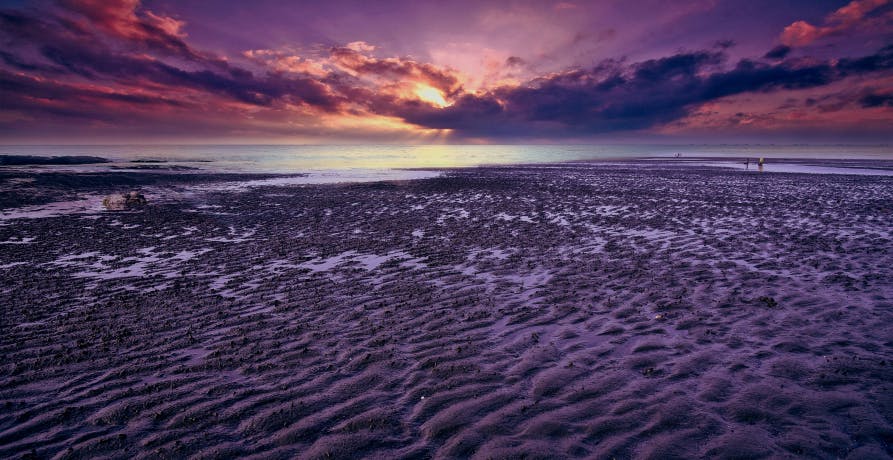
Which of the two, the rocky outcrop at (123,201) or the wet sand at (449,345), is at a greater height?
the rocky outcrop at (123,201)

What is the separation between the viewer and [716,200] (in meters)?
28.0

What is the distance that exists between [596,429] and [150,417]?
5919 millimetres

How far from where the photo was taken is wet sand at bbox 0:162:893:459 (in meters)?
5.30

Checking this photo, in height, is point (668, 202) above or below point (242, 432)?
above

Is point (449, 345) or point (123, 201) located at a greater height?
point (123, 201)

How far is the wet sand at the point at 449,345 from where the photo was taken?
17.4 feet

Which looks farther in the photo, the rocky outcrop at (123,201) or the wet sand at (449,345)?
the rocky outcrop at (123,201)

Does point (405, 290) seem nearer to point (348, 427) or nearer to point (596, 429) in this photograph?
point (348, 427)

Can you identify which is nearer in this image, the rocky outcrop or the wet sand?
the wet sand

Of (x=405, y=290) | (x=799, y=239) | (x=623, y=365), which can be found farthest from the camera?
(x=799, y=239)

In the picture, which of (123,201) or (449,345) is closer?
(449,345)

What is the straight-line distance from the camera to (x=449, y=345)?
7.80 metres

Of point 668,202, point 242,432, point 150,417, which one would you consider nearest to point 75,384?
point 150,417

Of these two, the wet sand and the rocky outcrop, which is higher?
the rocky outcrop
